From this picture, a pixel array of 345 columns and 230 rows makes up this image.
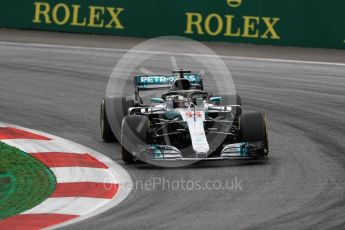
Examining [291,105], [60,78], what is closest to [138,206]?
[291,105]

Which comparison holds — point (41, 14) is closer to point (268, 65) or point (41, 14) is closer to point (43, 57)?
point (43, 57)

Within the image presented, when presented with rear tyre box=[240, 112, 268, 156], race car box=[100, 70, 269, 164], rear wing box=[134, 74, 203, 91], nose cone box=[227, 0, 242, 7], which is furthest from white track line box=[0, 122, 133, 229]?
nose cone box=[227, 0, 242, 7]

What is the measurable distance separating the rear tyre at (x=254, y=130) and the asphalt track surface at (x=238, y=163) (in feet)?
0.89

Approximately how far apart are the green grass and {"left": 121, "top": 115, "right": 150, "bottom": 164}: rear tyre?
896 mm

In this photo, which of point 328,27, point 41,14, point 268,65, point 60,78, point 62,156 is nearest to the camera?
point 62,156

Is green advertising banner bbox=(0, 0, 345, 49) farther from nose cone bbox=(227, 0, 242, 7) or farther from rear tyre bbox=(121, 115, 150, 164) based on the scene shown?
rear tyre bbox=(121, 115, 150, 164)

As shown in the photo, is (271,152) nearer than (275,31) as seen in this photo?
Yes

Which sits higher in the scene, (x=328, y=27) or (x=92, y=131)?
(x=328, y=27)

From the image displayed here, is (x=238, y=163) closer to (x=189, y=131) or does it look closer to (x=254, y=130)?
(x=254, y=130)

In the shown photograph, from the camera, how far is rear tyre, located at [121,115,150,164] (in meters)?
11.5

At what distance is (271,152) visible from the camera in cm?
1228

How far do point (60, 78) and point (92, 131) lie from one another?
4.81 metres

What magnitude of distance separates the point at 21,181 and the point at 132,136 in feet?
4.67

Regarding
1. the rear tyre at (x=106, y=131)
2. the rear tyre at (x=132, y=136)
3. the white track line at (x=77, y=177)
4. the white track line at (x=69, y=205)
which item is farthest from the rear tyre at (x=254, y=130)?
the white track line at (x=69, y=205)
